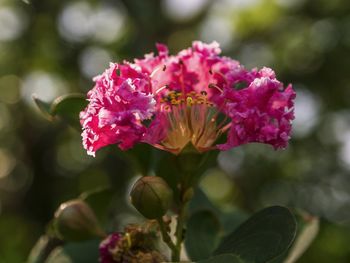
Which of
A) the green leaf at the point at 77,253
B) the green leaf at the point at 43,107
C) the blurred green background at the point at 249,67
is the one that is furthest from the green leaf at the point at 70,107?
the blurred green background at the point at 249,67

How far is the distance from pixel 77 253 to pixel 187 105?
0.56 meters

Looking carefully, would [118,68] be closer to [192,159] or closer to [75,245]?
[192,159]

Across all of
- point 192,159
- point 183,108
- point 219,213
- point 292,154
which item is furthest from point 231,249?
point 292,154

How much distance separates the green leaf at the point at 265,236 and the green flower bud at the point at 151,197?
172 millimetres

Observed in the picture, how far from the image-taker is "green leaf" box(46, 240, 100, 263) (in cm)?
180

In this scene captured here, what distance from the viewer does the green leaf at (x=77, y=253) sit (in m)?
1.80

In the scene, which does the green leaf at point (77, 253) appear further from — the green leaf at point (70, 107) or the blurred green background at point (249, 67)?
the blurred green background at point (249, 67)

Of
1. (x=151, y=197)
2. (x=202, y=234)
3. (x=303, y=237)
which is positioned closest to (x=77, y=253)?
(x=202, y=234)

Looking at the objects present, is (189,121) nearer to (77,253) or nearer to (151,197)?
(151,197)

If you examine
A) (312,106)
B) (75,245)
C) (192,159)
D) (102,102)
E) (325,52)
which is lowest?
(75,245)

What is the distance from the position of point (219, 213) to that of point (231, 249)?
2.06 ft

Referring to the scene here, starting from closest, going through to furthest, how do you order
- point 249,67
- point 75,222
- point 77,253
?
point 75,222 → point 77,253 → point 249,67

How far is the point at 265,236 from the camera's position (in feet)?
4.46

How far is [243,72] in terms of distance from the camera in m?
1.57
